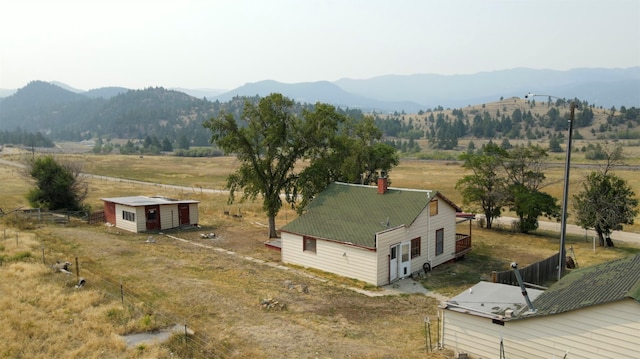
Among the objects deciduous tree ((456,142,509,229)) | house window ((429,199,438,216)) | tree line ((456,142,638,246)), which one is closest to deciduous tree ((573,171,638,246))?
tree line ((456,142,638,246))

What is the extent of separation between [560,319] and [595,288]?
1479mm

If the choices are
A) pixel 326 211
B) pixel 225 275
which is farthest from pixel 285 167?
pixel 225 275

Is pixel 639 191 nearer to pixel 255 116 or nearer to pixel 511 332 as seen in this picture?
pixel 255 116

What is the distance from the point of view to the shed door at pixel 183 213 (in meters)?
40.5

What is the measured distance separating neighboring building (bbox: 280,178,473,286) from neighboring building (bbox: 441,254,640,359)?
26.7ft

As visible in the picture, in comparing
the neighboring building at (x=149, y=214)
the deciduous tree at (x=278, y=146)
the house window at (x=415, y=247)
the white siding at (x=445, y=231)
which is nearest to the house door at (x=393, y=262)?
the house window at (x=415, y=247)

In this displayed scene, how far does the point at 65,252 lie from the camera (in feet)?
96.7

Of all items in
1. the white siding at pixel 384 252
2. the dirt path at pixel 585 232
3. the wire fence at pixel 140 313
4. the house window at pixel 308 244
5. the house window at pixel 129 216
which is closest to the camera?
the wire fence at pixel 140 313

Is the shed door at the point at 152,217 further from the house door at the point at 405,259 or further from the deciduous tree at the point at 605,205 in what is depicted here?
the deciduous tree at the point at 605,205

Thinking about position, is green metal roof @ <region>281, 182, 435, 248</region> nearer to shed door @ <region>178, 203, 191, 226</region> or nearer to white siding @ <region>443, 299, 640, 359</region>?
white siding @ <region>443, 299, 640, 359</region>

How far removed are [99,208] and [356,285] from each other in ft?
125

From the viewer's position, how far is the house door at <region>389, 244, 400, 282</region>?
2474 cm

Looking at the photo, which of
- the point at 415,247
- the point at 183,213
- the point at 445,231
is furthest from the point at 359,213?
the point at 183,213

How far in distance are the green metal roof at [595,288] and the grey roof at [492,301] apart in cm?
66
